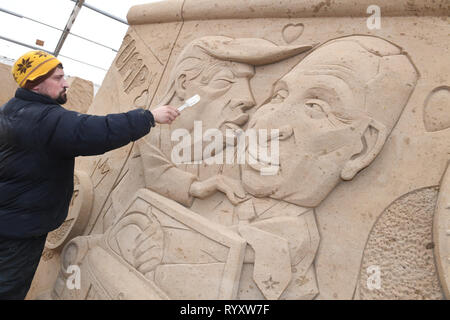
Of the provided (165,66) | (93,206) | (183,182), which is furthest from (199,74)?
(93,206)

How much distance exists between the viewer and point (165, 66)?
244cm

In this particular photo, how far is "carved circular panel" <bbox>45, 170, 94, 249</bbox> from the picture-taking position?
2.16m

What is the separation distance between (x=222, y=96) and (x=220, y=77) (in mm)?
115

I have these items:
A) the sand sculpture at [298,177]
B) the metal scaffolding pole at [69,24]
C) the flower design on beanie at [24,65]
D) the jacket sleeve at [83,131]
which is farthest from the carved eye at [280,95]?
the metal scaffolding pole at [69,24]

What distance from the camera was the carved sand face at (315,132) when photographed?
1.51 m

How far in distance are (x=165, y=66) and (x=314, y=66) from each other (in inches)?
47.2

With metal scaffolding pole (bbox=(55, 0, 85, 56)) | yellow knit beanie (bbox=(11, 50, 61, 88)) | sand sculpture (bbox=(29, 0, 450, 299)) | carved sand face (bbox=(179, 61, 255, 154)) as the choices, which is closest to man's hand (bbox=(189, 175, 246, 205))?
sand sculpture (bbox=(29, 0, 450, 299))

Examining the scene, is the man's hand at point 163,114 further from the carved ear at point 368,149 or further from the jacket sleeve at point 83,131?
the carved ear at point 368,149

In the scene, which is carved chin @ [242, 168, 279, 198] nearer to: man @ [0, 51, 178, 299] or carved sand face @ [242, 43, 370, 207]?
carved sand face @ [242, 43, 370, 207]

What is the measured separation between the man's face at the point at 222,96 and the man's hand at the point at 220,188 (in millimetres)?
304

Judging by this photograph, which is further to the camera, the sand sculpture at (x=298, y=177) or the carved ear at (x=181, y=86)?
the carved ear at (x=181, y=86)

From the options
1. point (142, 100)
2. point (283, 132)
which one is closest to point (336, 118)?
point (283, 132)

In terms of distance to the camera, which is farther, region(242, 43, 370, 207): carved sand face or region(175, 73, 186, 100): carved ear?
region(175, 73, 186, 100): carved ear

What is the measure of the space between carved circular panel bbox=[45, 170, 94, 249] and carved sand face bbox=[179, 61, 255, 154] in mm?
854
